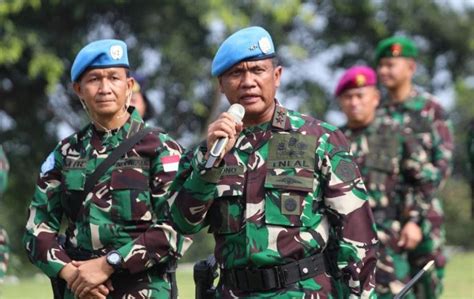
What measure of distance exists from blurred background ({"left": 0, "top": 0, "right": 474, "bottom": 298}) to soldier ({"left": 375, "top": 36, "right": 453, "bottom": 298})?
8004mm

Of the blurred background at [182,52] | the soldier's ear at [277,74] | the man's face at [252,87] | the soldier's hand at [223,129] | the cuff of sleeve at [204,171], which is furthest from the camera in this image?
the blurred background at [182,52]

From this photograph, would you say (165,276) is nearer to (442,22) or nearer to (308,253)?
(308,253)

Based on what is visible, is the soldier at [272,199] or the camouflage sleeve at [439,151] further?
the camouflage sleeve at [439,151]

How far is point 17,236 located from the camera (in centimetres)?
2702

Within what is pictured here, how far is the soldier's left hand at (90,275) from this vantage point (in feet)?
20.5

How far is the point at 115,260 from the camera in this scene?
623 cm

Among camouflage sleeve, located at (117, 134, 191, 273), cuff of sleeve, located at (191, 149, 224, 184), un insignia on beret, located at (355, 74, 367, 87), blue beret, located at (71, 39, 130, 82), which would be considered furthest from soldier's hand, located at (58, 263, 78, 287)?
un insignia on beret, located at (355, 74, 367, 87)

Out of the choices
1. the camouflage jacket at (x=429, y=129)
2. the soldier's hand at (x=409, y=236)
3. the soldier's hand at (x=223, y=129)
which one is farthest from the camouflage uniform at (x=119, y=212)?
the camouflage jacket at (x=429, y=129)

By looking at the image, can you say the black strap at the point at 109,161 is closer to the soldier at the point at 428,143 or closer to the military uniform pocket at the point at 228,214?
the military uniform pocket at the point at 228,214

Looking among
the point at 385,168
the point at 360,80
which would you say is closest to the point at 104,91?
the point at 360,80

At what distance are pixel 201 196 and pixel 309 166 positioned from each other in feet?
1.69

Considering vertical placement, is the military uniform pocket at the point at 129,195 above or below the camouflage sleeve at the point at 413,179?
above

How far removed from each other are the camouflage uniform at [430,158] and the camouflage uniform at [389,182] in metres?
0.14

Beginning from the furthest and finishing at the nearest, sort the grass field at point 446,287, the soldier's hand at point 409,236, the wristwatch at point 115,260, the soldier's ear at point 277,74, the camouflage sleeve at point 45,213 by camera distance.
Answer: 1. the grass field at point 446,287
2. the soldier's hand at point 409,236
3. the camouflage sleeve at point 45,213
4. the wristwatch at point 115,260
5. the soldier's ear at point 277,74
